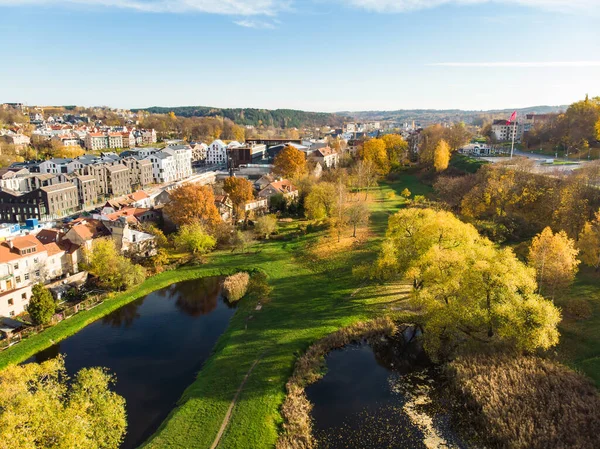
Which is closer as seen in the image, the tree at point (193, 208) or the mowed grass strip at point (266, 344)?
the mowed grass strip at point (266, 344)

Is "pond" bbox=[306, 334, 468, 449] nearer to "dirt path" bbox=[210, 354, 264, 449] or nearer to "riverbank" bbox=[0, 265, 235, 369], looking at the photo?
"dirt path" bbox=[210, 354, 264, 449]

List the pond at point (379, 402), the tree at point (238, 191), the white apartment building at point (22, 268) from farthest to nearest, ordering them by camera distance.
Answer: the tree at point (238, 191) < the white apartment building at point (22, 268) < the pond at point (379, 402)

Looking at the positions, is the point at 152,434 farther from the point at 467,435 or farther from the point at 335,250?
the point at 335,250

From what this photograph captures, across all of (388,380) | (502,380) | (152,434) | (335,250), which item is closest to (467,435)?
(502,380)

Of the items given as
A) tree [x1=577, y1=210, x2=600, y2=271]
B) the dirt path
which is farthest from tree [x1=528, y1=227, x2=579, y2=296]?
the dirt path

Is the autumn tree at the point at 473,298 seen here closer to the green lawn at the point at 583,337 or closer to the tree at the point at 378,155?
the green lawn at the point at 583,337

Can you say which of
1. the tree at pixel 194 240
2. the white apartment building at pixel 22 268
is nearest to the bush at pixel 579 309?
the tree at pixel 194 240
